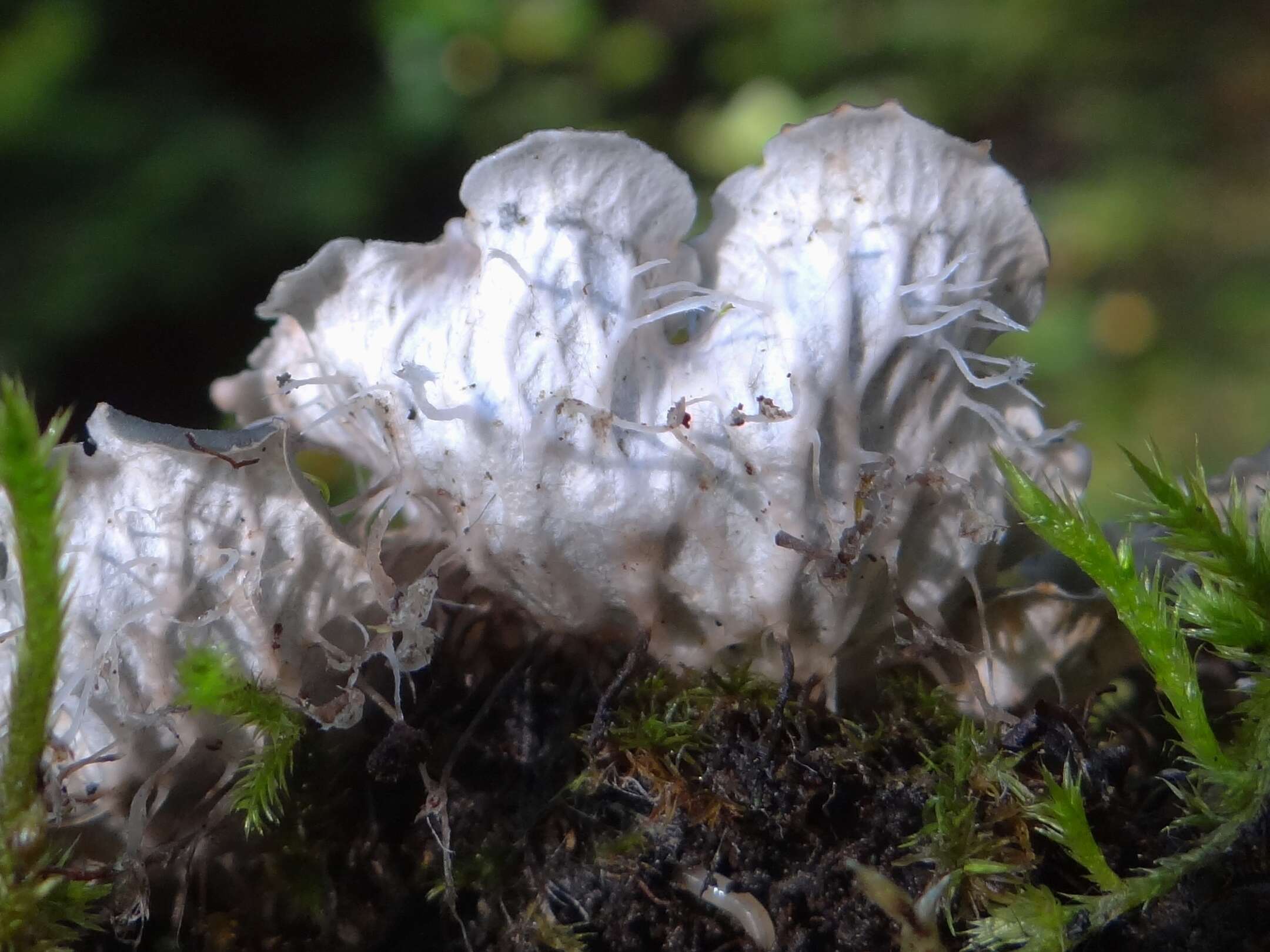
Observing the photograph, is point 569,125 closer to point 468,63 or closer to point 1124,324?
point 468,63

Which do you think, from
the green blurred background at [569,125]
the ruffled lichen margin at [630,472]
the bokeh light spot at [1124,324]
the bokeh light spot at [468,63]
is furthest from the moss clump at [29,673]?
the bokeh light spot at [1124,324]

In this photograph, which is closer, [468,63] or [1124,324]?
[468,63]

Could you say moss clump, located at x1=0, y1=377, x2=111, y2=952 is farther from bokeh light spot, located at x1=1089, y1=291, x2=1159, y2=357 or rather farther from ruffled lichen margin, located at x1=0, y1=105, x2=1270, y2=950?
bokeh light spot, located at x1=1089, y1=291, x2=1159, y2=357

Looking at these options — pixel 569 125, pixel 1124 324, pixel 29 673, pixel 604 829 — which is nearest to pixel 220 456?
pixel 29 673

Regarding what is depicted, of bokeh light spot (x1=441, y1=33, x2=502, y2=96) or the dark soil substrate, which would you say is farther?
bokeh light spot (x1=441, y1=33, x2=502, y2=96)

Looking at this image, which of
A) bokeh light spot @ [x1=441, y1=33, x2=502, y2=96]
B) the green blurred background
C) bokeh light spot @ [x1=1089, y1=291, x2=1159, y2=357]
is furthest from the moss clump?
bokeh light spot @ [x1=1089, y1=291, x2=1159, y2=357]

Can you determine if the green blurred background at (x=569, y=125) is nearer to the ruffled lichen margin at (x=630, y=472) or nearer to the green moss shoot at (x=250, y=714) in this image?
the ruffled lichen margin at (x=630, y=472)

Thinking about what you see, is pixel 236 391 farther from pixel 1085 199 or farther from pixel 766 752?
pixel 1085 199
